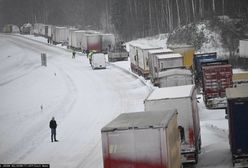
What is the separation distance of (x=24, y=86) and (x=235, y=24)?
97.8 feet

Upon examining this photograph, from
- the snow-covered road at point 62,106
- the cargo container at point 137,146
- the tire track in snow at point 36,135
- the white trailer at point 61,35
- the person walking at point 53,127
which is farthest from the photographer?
the white trailer at point 61,35

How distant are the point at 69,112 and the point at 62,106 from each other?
3.05 meters

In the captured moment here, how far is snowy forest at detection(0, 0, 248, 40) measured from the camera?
82812 millimetres

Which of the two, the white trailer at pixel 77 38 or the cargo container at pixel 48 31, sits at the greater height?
the cargo container at pixel 48 31

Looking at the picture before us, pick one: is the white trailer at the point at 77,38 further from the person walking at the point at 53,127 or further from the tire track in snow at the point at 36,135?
the person walking at the point at 53,127

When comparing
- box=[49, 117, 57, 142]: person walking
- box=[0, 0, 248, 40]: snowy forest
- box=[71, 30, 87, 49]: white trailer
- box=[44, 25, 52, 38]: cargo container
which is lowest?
box=[49, 117, 57, 142]: person walking

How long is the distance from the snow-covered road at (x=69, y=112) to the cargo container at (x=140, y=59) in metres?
1.03

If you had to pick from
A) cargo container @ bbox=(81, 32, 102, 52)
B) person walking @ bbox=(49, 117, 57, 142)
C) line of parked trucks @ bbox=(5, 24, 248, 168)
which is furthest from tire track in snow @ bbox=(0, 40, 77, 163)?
cargo container @ bbox=(81, 32, 102, 52)

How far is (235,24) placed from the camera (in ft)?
221

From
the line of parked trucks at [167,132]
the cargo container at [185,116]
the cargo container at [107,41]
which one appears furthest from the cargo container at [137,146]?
the cargo container at [107,41]

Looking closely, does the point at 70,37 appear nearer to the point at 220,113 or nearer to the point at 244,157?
the point at 220,113

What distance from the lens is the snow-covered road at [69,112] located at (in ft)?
79.5

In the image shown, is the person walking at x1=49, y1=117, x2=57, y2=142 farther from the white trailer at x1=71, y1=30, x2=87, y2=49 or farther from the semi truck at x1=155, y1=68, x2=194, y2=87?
the white trailer at x1=71, y1=30, x2=87, y2=49

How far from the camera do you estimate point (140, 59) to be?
166 feet
